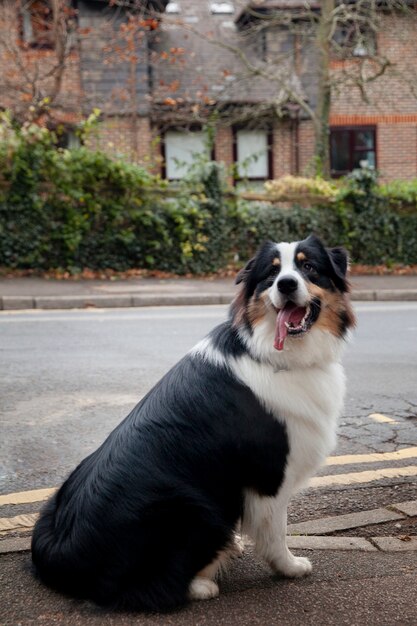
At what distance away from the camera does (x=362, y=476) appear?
4.43 meters

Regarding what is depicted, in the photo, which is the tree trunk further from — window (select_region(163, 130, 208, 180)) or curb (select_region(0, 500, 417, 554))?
curb (select_region(0, 500, 417, 554))

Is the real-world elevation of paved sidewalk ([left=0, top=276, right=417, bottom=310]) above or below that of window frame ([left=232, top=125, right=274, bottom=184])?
below

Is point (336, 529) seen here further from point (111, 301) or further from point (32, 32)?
point (32, 32)

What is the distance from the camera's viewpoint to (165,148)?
964 inches

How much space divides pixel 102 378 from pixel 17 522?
3174 mm

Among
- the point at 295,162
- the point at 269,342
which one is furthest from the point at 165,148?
the point at 269,342

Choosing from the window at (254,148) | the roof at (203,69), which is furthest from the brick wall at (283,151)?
the roof at (203,69)

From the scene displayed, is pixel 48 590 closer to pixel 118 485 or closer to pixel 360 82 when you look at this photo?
pixel 118 485

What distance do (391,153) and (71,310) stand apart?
16.9 meters

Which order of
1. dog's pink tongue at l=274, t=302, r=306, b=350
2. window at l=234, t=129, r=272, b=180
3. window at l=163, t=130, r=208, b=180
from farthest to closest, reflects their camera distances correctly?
window at l=234, t=129, r=272, b=180
window at l=163, t=130, r=208, b=180
dog's pink tongue at l=274, t=302, r=306, b=350

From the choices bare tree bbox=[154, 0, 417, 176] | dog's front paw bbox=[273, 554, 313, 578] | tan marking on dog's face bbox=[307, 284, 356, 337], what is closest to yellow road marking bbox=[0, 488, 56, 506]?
dog's front paw bbox=[273, 554, 313, 578]

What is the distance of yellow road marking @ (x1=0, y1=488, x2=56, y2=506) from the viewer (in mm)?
4039

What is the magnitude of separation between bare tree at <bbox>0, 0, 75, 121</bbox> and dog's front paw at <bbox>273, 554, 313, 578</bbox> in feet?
52.4

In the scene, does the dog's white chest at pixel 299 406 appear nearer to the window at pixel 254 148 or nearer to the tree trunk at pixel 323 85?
the tree trunk at pixel 323 85
